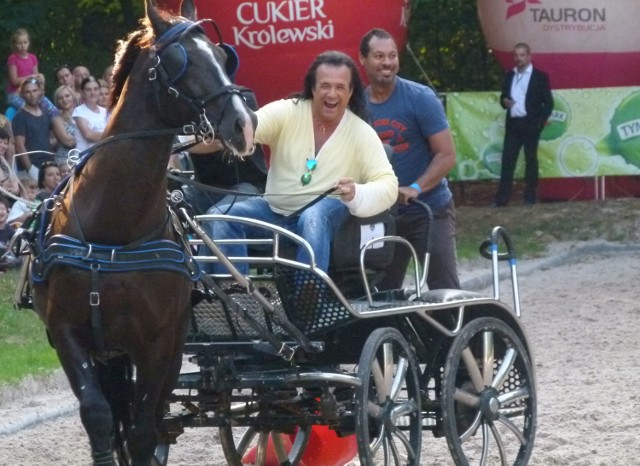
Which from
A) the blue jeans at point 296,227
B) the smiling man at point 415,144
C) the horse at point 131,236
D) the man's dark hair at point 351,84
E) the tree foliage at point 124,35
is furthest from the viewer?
the tree foliage at point 124,35

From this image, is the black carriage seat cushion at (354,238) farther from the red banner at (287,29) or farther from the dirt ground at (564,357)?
the red banner at (287,29)

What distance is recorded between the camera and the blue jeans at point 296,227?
19.2 feet

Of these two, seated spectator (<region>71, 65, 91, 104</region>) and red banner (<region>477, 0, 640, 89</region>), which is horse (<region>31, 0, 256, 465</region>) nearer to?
seated spectator (<region>71, 65, 91, 104</region>)

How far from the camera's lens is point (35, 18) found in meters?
15.1

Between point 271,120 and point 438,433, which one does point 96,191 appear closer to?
point 271,120

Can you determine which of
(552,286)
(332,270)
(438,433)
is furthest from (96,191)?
(552,286)

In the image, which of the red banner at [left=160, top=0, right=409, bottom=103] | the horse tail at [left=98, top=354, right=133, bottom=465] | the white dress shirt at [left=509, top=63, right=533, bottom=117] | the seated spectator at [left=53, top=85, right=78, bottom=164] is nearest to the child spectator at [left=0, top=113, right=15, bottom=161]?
the seated spectator at [left=53, top=85, right=78, bottom=164]

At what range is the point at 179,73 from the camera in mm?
5164

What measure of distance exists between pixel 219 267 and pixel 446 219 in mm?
1742

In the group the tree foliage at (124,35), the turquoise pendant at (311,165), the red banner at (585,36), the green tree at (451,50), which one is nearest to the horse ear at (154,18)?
the turquoise pendant at (311,165)

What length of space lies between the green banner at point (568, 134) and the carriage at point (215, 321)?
9.54 metres

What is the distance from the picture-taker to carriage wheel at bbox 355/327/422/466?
5578 millimetres

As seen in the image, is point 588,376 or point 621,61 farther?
point 621,61

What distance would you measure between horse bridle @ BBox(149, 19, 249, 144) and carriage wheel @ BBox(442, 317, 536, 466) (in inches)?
62.6
